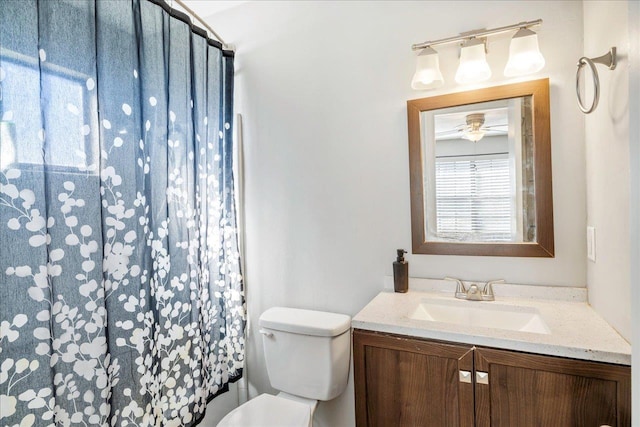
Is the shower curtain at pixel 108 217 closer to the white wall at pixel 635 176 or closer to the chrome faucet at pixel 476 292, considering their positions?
the chrome faucet at pixel 476 292

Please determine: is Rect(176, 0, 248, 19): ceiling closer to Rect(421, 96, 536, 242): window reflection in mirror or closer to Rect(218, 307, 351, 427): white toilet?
Rect(421, 96, 536, 242): window reflection in mirror

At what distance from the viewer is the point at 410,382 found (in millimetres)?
1124

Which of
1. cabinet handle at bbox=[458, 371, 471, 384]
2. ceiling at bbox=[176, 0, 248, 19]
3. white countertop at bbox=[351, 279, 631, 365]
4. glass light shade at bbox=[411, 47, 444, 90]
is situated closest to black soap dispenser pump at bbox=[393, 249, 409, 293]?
white countertop at bbox=[351, 279, 631, 365]

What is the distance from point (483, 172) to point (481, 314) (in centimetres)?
63

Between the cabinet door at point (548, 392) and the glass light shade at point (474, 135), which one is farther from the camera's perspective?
the glass light shade at point (474, 135)

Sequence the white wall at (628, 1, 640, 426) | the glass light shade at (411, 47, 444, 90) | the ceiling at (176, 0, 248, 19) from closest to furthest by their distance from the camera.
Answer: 1. the white wall at (628, 1, 640, 426)
2. the glass light shade at (411, 47, 444, 90)
3. the ceiling at (176, 0, 248, 19)

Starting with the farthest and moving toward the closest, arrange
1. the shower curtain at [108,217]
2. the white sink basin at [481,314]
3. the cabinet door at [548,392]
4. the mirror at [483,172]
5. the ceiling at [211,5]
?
the ceiling at [211,5]
the mirror at [483,172]
the white sink basin at [481,314]
the shower curtain at [108,217]
the cabinet door at [548,392]

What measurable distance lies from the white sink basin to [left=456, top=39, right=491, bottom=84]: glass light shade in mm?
990

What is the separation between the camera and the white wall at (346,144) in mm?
1343

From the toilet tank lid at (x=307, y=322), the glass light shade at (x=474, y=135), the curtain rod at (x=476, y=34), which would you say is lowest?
the toilet tank lid at (x=307, y=322)

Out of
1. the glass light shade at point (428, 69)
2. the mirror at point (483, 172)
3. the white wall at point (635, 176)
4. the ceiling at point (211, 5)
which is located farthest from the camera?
the ceiling at point (211, 5)

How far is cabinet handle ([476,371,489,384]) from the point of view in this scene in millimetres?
1020

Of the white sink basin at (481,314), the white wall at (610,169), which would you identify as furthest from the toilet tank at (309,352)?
the white wall at (610,169)

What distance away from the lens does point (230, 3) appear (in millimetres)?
1991
